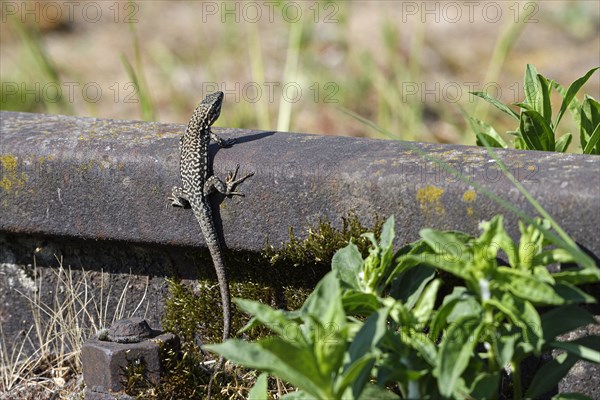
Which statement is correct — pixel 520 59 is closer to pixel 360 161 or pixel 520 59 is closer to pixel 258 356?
pixel 360 161

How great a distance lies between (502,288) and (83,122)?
6.98ft

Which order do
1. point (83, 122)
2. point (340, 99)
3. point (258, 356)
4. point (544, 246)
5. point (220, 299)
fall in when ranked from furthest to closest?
point (340, 99) < point (83, 122) < point (220, 299) < point (544, 246) < point (258, 356)

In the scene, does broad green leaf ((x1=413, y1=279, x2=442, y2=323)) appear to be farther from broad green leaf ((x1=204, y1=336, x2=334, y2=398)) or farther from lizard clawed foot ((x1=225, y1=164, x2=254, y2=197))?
lizard clawed foot ((x1=225, y1=164, x2=254, y2=197))

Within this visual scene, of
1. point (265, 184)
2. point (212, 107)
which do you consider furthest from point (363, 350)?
point (212, 107)

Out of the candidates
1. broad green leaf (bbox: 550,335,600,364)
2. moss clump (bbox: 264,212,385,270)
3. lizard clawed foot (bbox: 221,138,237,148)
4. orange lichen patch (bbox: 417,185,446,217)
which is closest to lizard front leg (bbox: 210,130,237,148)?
lizard clawed foot (bbox: 221,138,237,148)

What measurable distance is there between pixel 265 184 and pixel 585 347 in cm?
120

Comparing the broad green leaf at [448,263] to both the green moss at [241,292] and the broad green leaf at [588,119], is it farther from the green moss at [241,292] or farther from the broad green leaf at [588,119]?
the broad green leaf at [588,119]

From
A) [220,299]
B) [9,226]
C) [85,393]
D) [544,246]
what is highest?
[544,246]

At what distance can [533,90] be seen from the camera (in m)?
2.93

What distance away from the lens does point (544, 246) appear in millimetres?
2396

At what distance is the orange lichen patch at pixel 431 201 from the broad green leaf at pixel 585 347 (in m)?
0.57

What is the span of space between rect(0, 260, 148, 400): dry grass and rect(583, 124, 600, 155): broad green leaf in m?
1.79

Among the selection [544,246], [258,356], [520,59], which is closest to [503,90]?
[520,59]

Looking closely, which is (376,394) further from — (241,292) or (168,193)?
(168,193)
